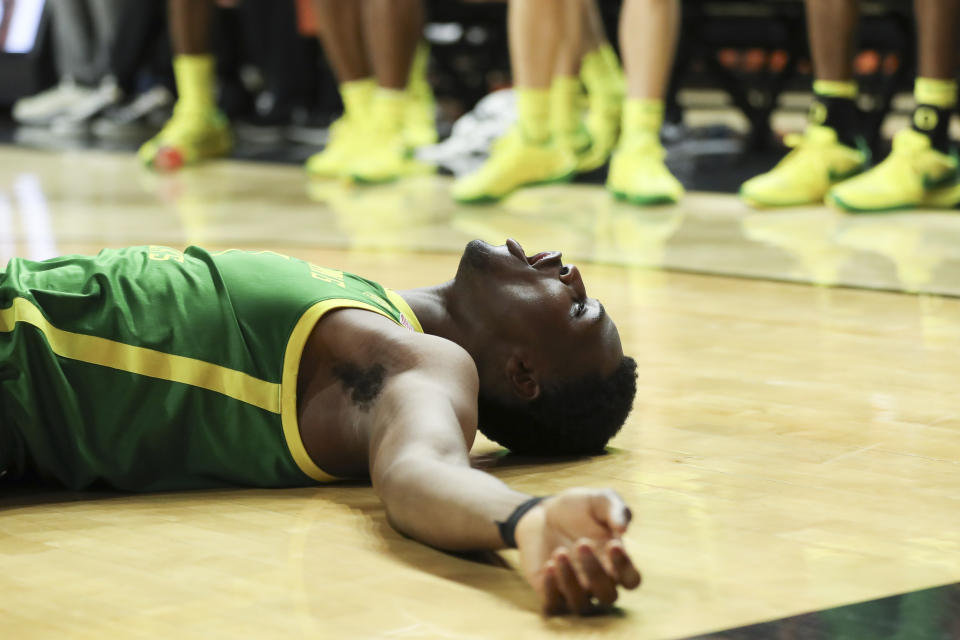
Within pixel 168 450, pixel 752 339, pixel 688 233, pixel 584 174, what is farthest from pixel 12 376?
pixel 584 174

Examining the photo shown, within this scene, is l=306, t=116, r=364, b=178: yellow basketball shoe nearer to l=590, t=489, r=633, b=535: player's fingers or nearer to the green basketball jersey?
the green basketball jersey

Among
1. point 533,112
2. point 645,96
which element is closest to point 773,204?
point 645,96

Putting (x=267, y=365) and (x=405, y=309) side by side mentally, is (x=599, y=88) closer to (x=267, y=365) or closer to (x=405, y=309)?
(x=405, y=309)

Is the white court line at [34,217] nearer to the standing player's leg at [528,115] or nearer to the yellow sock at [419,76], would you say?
the standing player's leg at [528,115]

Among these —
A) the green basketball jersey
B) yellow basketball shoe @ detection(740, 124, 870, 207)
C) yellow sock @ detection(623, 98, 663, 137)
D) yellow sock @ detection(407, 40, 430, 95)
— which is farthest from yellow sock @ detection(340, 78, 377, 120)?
the green basketball jersey

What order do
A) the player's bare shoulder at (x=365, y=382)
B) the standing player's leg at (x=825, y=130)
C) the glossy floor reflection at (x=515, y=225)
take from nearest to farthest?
the player's bare shoulder at (x=365, y=382), the glossy floor reflection at (x=515, y=225), the standing player's leg at (x=825, y=130)

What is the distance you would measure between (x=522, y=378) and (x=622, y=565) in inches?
19.7

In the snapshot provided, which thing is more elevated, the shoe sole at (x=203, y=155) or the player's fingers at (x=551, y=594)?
the player's fingers at (x=551, y=594)

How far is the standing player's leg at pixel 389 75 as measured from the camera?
15.0 ft

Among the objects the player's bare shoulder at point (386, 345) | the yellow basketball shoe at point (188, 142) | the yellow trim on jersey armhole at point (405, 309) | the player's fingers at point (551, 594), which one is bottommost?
the yellow basketball shoe at point (188, 142)

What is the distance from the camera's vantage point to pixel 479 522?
3.98 feet

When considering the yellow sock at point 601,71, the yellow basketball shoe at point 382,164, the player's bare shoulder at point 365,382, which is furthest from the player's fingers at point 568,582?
the yellow sock at point 601,71

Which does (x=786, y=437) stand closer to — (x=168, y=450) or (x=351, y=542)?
(x=351, y=542)

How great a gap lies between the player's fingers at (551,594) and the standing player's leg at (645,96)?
9.40 ft
